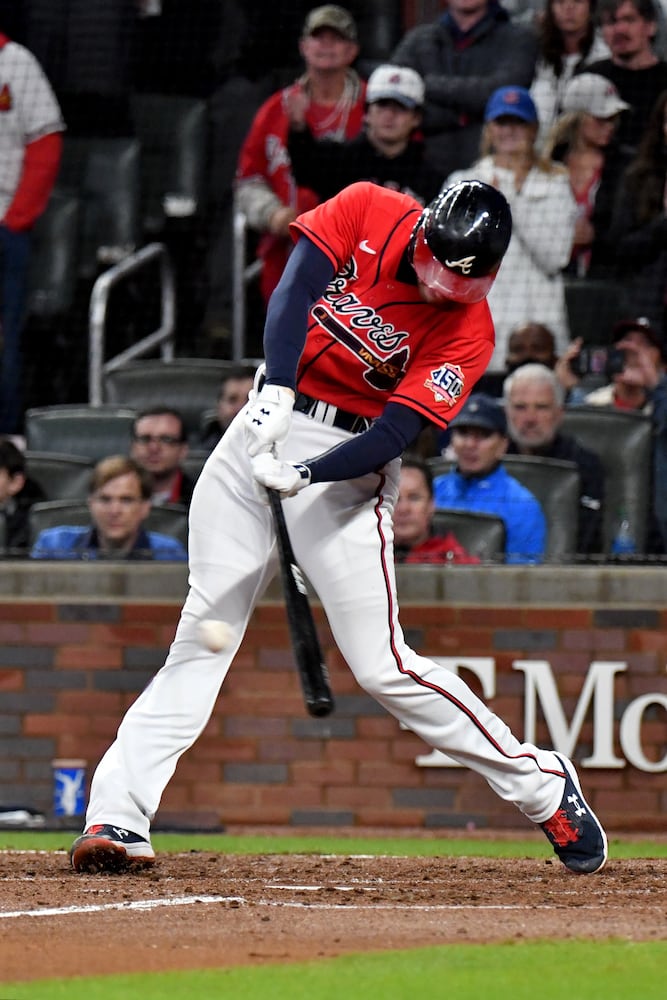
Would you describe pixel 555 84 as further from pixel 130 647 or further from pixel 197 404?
pixel 130 647

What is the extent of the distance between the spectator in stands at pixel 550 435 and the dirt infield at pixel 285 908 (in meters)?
2.01

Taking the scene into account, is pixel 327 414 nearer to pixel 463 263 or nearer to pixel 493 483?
pixel 463 263

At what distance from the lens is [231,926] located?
12.5ft

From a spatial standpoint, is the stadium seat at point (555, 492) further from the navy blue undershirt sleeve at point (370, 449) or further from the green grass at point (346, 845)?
the navy blue undershirt sleeve at point (370, 449)

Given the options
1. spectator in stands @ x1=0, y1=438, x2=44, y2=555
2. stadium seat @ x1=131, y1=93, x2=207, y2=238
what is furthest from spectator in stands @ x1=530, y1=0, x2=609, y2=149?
spectator in stands @ x1=0, y1=438, x2=44, y2=555

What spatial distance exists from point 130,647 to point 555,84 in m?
3.43

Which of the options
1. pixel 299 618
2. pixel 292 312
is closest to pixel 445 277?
pixel 292 312

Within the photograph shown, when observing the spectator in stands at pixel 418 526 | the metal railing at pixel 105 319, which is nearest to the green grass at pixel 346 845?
the spectator in stands at pixel 418 526

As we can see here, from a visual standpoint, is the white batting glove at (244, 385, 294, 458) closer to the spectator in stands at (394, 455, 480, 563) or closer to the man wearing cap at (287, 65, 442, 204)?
the spectator in stands at (394, 455, 480, 563)

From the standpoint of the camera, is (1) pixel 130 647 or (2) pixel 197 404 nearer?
(1) pixel 130 647

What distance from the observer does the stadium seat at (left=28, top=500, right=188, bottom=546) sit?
7039 millimetres

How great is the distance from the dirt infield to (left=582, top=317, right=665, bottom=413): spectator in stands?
2.66 metres

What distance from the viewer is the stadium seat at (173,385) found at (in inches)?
315

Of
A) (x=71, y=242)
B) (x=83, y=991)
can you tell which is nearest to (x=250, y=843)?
(x=83, y=991)
